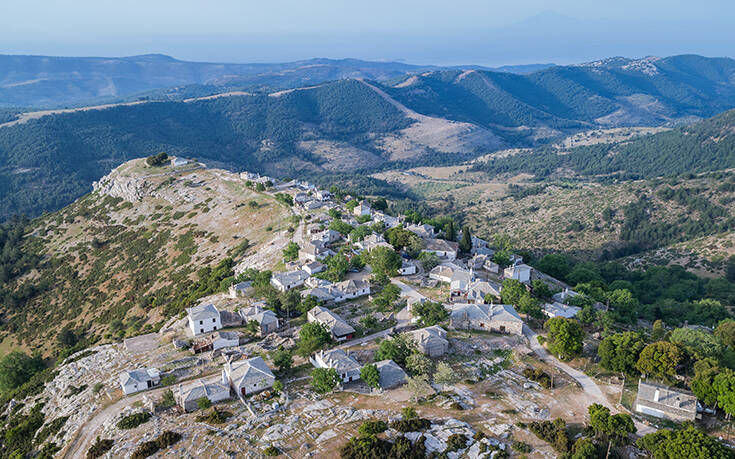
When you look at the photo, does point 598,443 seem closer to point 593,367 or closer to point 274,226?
point 593,367

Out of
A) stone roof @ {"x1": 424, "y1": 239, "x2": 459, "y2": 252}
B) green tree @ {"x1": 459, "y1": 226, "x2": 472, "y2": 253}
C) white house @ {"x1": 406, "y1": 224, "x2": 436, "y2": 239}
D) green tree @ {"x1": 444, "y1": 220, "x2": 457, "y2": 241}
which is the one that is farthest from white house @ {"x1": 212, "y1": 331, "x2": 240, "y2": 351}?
green tree @ {"x1": 444, "y1": 220, "x2": 457, "y2": 241}

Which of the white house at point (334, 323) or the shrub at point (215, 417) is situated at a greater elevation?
the white house at point (334, 323)

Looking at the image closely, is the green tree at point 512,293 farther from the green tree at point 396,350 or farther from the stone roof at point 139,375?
the stone roof at point 139,375

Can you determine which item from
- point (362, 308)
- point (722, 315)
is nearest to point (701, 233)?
point (722, 315)

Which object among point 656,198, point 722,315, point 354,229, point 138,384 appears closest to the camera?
point 138,384

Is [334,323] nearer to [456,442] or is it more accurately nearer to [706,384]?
[456,442]

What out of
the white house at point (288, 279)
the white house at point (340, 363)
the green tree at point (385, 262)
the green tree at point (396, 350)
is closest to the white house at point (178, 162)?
the white house at point (288, 279)

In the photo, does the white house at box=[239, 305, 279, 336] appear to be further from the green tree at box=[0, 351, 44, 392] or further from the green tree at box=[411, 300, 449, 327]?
the green tree at box=[0, 351, 44, 392]
